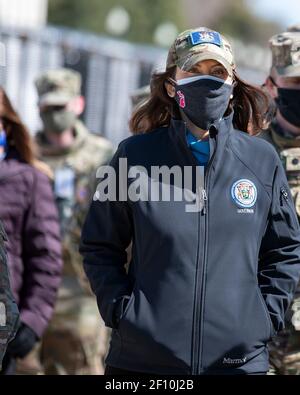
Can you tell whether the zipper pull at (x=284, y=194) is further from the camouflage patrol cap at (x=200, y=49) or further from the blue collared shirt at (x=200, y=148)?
the camouflage patrol cap at (x=200, y=49)

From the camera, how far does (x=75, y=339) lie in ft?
30.3

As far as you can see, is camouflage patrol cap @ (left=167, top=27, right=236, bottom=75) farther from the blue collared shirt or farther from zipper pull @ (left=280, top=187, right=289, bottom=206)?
zipper pull @ (left=280, top=187, right=289, bottom=206)

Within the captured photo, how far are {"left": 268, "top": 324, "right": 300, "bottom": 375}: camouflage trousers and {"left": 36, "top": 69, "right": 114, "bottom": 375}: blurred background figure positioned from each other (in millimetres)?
2862

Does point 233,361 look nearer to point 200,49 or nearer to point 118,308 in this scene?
point 118,308

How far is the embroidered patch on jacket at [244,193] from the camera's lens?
16.0 ft

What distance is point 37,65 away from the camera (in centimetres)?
1135

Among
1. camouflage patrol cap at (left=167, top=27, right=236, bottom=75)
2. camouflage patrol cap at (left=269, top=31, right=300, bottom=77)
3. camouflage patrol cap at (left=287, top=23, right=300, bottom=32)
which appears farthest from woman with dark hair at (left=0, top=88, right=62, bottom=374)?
camouflage patrol cap at (left=167, top=27, right=236, bottom=75)

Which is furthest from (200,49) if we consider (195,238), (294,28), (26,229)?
(26,229)

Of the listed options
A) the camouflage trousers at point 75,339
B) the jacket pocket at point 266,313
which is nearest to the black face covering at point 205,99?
the jacket pocket at point 266,313

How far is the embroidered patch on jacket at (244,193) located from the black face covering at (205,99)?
10.4 inches

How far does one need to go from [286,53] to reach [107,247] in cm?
172

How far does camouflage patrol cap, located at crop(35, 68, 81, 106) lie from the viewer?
31.7ft

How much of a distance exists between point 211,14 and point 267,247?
191ft

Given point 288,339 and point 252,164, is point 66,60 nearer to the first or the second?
point 288,339
